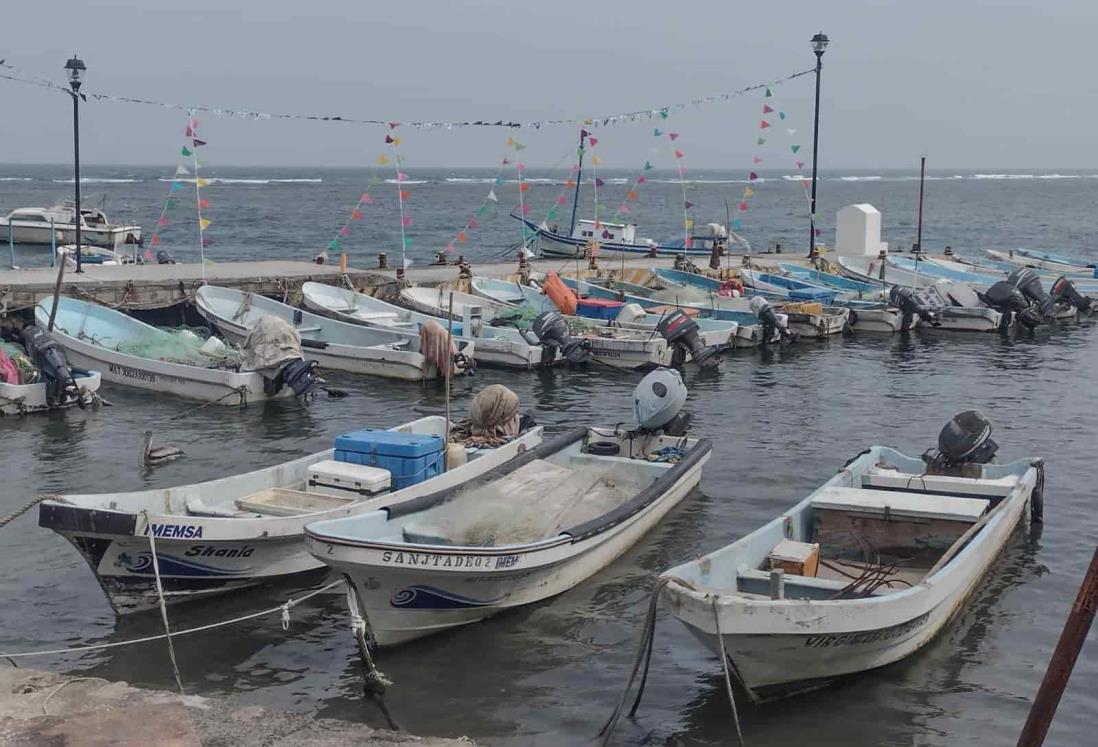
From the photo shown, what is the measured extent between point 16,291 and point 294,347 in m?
8.81

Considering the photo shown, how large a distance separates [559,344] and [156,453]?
9889 millimetres

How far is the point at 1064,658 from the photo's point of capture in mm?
6672

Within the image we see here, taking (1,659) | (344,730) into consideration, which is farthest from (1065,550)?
(1,659)

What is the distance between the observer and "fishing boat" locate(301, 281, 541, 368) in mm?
24906

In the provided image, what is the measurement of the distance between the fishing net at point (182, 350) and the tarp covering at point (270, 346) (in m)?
1.12

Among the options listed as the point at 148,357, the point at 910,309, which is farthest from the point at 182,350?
the point at 910,309

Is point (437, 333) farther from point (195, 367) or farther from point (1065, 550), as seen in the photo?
point (1065, 550)

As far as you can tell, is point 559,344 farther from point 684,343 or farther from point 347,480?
point 347,480

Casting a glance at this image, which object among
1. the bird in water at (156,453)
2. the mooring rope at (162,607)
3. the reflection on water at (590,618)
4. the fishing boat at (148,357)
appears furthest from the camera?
the fishing boat at (148,357)

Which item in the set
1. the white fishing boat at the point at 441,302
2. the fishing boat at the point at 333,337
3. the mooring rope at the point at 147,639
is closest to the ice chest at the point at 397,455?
the mooring rope at the point at 147,639

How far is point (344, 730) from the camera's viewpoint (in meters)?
8.10

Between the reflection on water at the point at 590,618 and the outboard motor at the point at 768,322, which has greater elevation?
the outboard motor at the point at 768,322

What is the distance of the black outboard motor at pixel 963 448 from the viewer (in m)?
13.9

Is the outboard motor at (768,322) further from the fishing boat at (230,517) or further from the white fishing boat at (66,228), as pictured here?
the white fishing boat at (66,228)
